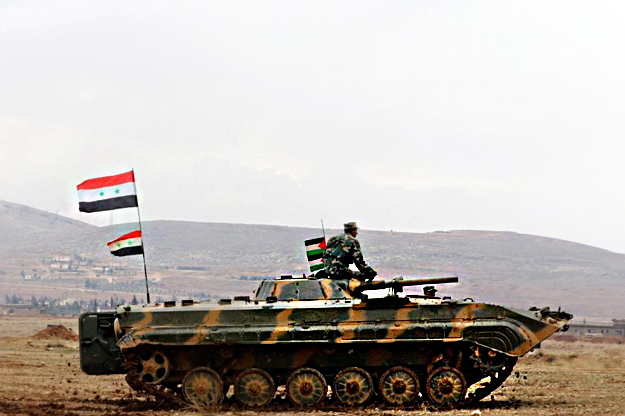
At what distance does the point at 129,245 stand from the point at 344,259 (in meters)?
7.73

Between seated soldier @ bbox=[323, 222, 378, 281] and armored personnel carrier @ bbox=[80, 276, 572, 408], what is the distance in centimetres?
170

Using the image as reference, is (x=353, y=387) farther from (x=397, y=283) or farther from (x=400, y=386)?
(x=397, y=283)

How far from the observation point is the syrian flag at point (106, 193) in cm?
3531

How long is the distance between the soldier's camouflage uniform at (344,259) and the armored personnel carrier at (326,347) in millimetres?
1705

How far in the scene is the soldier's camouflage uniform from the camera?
2953 cm

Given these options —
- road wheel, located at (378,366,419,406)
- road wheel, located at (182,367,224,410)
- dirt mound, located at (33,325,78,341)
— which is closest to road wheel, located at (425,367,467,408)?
road wheel, located at (378,366,419,406)

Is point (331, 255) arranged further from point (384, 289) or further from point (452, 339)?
point (452, 339)

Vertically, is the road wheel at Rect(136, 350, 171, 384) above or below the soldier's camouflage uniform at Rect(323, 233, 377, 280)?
below

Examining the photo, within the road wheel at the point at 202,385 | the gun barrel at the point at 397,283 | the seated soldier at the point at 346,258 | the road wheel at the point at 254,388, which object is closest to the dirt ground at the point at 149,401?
the road wheel at the point at 254,388

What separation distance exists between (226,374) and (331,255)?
410cm

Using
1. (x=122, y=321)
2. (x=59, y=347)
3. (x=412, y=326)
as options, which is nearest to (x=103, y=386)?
(x=122, y=321)

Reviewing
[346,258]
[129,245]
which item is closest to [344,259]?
[346,258]

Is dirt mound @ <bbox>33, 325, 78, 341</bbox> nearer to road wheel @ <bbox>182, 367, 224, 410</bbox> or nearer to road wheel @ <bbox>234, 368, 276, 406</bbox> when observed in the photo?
road wheel @ <bbox>182, 367, 224, 410</bbox>

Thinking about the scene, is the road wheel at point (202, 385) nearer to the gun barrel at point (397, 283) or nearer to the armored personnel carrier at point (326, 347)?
the armored personnel carrier at point (326, 347)
